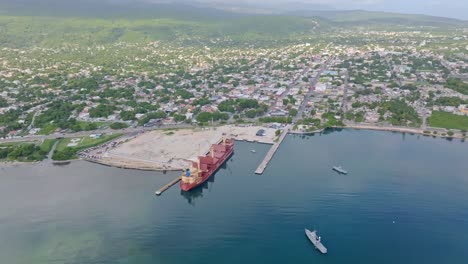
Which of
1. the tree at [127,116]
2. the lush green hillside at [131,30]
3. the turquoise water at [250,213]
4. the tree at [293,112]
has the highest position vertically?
the lush green hillside at [131,30]

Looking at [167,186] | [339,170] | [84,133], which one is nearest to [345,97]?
[339,170]

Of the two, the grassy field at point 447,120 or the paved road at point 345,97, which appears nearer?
the grassy field at point 447,120

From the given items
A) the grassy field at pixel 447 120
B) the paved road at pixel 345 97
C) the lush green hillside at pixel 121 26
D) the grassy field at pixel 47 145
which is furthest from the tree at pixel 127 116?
the lush green hillside at pixel 121 26

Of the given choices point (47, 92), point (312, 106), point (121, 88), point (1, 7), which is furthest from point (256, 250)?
point (1, 7)

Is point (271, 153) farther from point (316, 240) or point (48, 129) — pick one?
point (48, 129)

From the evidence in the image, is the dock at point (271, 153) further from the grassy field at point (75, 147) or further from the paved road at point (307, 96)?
the grassy field at point (75, 147)

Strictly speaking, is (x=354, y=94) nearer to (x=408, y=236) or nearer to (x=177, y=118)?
(x=177, y=118)

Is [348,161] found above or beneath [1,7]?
beneath
